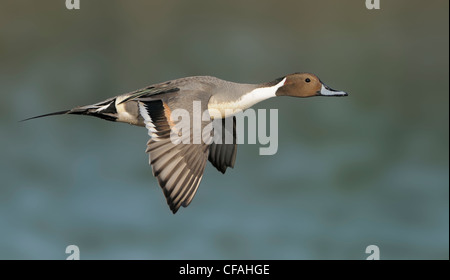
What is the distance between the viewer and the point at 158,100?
254 cm

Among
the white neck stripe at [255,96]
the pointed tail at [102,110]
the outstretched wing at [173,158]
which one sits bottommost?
the outstretched wing at [173,158]

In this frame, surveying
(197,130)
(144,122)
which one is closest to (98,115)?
(144,122)

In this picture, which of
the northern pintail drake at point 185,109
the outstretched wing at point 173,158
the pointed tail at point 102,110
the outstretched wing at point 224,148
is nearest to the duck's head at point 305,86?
the northern pintail drake at point 185,109

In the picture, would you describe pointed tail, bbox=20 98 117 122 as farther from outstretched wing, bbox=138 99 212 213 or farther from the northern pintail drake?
outstretched wing, bbox=138 99 212 213

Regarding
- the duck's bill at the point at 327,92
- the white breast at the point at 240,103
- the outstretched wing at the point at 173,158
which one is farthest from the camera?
the duck's bill at the point at 327,92

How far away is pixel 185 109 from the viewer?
2480 mm

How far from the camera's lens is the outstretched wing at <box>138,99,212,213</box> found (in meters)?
2.36

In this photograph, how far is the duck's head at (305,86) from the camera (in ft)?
9.43

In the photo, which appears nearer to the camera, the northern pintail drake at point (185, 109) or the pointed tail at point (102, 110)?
the northern pintail drake at point (185, 109)

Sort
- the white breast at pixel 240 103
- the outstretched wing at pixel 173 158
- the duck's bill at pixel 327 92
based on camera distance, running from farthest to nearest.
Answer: the duck's bill at pixel 327 92, the white breast at pixel 240 103, the outstretched wing at pixel 173 158

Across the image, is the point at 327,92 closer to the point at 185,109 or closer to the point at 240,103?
the point at 240,103

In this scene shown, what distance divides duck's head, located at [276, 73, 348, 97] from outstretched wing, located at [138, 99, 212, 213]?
19.4 inches

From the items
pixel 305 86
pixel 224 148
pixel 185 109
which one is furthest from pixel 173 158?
pixel 305 86

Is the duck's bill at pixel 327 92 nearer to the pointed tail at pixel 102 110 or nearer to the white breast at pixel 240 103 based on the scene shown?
the white breast at pixel 240 103
